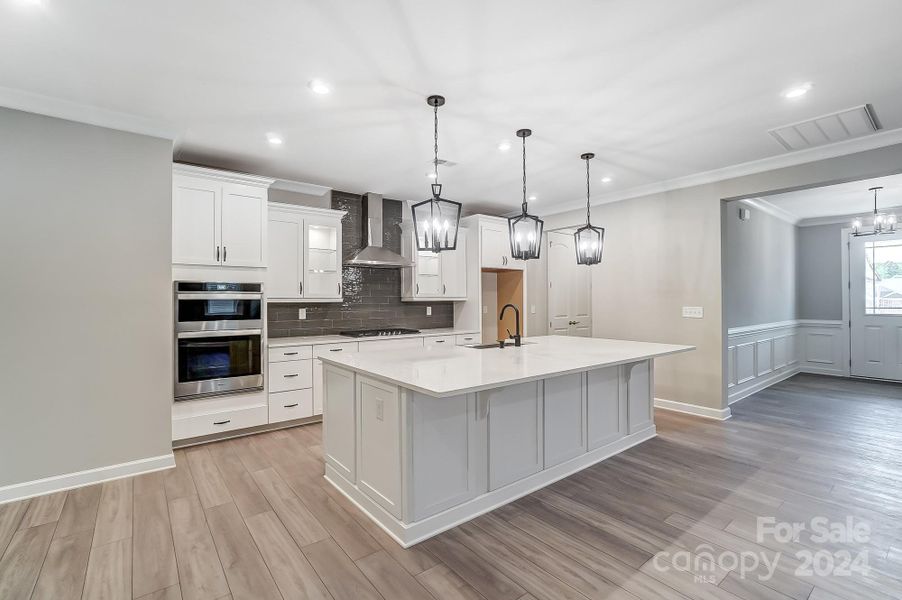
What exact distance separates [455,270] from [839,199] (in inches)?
211

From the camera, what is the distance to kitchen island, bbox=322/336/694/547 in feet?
7.36

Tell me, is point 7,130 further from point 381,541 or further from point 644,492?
point 644,492

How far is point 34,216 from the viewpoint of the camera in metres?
2.85

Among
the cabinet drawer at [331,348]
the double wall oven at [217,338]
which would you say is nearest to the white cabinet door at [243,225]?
the double wall oven at [217,338]

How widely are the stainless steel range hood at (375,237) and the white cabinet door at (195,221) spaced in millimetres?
1579

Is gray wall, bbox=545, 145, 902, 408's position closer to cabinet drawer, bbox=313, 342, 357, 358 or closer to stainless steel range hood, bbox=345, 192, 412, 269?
stainless steel range hood, bbox=345, 192, 412, 269

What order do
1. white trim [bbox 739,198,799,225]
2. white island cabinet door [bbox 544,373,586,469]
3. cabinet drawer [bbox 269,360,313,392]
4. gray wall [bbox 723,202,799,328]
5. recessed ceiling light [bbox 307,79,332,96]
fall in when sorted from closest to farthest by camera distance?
recessed ceiling light [bbox 307,79,332,96]
white island cabinet door [bbox 544,373,586,469]
cabinet drawer [bbox 269,360,313,392]
gray wall [bbox 723,202,799,328]
white trim [bbox 739,198,799,225]

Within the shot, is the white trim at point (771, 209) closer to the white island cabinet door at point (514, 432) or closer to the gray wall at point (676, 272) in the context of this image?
the gray wall at point (676, 272)

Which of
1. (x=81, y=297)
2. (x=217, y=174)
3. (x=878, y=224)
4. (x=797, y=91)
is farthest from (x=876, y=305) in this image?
(x=81, y=297)

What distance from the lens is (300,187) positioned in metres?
4.81

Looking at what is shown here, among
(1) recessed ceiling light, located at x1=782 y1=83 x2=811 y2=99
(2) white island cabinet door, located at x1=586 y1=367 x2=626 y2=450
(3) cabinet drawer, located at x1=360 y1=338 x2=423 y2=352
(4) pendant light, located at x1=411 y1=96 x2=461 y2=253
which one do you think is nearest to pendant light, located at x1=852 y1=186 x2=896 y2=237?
(1) recessed ceiling light, located at x1=782 y1=83 x2=811 y2=99

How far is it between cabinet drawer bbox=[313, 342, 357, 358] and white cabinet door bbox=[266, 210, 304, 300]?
2.01 ft

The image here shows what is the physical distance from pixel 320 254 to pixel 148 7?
2911mm

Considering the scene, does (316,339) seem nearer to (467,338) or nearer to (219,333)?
(219,333)
